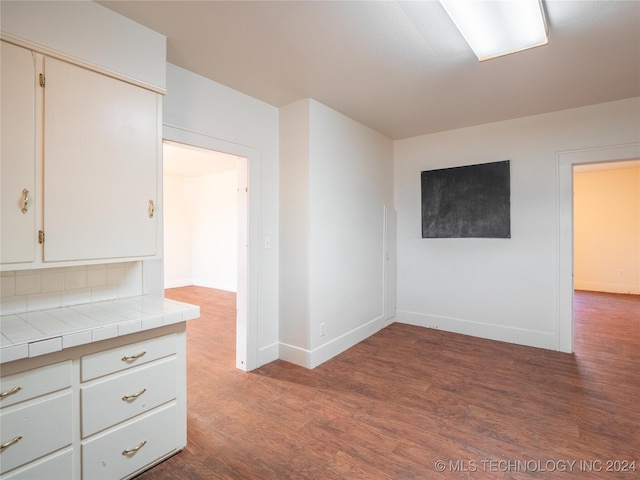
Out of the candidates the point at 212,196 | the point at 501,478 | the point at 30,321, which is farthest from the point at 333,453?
the point at 212,196

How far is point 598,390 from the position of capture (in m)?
2.69

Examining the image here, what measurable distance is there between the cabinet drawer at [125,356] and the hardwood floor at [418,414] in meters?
0.64

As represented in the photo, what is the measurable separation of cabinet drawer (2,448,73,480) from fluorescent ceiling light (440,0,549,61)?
2.96m

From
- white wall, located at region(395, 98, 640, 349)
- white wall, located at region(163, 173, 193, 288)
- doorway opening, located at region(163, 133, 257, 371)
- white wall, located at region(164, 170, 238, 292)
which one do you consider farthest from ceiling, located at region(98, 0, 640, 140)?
white wall, located at region(163, 173, 193, 288)

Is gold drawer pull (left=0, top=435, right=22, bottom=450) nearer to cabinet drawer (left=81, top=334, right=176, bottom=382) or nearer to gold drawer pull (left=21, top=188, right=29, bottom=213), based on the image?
cabinet drawer (left=81, top=334, right=176, bottom=382)

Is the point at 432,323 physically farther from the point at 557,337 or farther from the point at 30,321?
the point at 30,321

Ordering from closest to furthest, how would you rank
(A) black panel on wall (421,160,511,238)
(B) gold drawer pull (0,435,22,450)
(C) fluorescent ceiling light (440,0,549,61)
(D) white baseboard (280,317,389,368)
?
(B) gold drawer pull (0,435,22,450), (C) fluorescent ceiling light (440,0,549,61), (D) white baseboard (280,317,389,368), (A) black panel on wall (421,160,511,238)

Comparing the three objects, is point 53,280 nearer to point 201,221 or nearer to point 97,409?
point 97,409

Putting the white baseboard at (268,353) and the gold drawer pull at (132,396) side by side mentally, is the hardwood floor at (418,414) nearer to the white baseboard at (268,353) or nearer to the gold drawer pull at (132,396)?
the white baseboard at (268,353)

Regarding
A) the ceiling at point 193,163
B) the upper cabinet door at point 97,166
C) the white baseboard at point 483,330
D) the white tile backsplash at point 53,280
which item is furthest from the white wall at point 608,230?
the white tile backsplash at point 53,280

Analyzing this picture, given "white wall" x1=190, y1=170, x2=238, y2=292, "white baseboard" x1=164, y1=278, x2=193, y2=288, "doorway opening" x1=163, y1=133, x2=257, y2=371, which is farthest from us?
"white baseboard" x1=164, y1=278, x2=193, y2=288

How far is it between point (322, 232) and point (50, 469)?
97.7 inches

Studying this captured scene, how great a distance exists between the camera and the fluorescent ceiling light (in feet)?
5.92

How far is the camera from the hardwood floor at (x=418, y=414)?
1849mm
